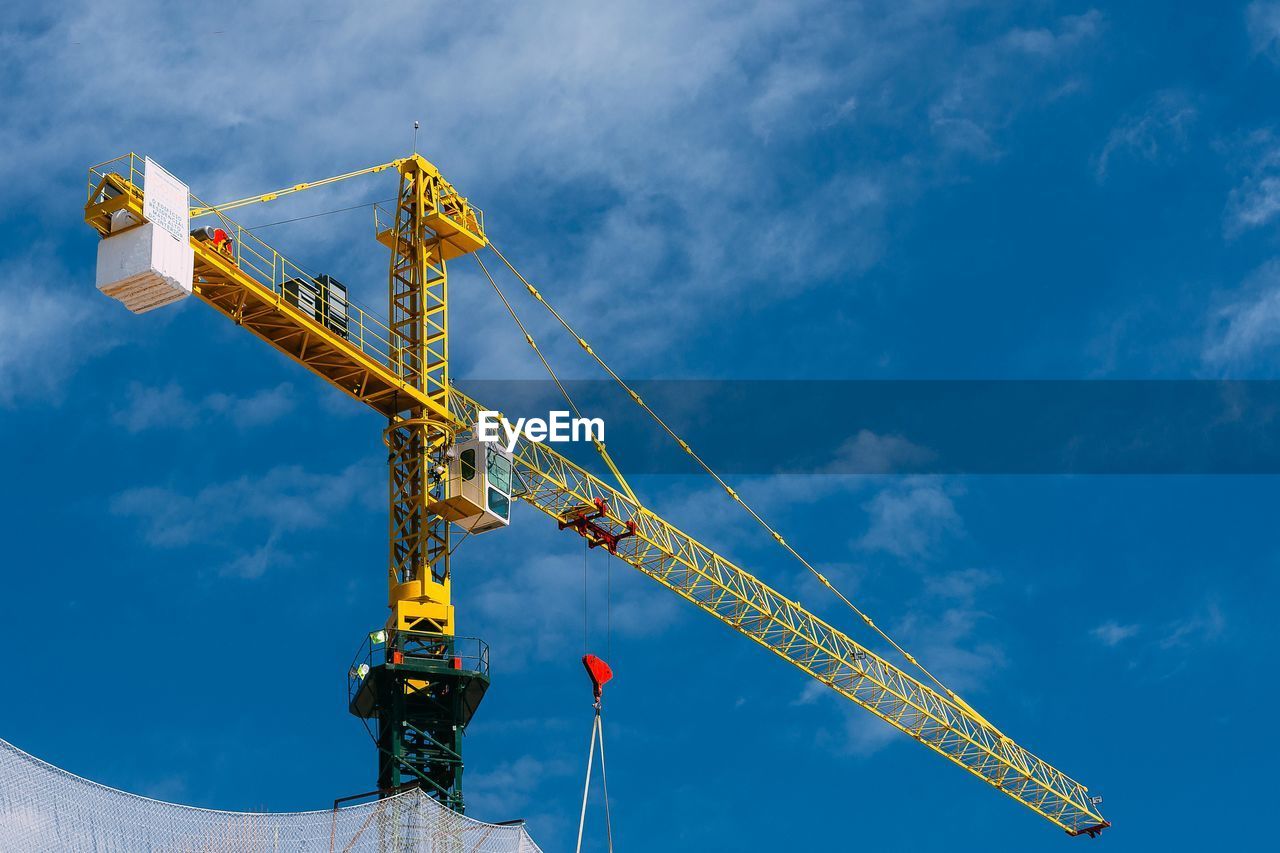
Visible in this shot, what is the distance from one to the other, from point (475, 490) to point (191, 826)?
3632 cm

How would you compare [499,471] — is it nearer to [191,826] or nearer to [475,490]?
[475,490]

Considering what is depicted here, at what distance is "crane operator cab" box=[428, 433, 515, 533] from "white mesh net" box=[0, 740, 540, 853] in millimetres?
29098

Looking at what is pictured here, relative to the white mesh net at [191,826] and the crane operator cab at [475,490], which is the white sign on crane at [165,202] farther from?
the white mesh net at [191,826]

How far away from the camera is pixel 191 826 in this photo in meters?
58.6

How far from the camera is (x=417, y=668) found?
8881cm

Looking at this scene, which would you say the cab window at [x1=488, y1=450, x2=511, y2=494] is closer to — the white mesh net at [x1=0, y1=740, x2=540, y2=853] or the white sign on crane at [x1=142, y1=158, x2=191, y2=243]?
the white sign on crane at [x1=142, y1=158, x2=191, y2=243]

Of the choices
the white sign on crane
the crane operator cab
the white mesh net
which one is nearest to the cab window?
the crane operator cab

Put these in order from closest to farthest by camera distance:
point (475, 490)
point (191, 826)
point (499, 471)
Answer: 1. point (191, 826)
2. point (475, 490)
3. point (499, 471)

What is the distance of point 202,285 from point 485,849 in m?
29.4

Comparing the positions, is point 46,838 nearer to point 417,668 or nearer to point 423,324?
point 417,668

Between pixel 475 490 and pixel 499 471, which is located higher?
pixel 499 471

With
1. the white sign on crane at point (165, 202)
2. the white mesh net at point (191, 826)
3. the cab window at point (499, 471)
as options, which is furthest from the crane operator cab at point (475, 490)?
the white mesh net at point (191, 826)

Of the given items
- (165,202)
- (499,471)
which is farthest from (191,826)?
(499,471)

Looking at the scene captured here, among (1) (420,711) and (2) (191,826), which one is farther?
(1) (420,711)
